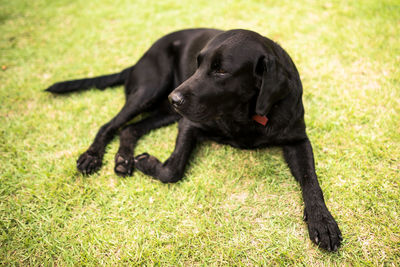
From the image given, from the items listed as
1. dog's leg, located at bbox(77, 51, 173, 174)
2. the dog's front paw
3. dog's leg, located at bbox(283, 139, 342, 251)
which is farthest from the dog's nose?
dog's leg, located at bbox(283, 139, 342, 251)

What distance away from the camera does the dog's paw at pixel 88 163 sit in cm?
255

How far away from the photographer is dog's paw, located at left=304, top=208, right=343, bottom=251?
183 cm

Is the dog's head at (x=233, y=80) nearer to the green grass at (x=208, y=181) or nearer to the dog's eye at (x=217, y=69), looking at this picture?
the dog's eye at (x=217, y=69)

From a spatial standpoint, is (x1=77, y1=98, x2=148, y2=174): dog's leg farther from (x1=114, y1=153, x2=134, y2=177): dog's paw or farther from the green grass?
(x1=114, y1=153, x2=134, y2=177): dog's paw

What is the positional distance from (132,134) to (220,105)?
1260 mm

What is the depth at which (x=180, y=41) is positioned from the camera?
3076mm

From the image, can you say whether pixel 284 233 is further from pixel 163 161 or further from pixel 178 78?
pixel 178 78

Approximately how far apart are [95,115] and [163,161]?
1219mm

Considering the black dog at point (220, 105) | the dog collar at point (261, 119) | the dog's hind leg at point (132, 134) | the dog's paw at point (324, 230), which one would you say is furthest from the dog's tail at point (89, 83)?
the dog's paw at point (324, 230)

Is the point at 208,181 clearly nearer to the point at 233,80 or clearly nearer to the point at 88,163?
the point at 233,80

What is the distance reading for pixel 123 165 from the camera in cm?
255

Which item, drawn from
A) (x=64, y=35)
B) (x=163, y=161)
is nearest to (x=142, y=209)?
(x=163, y=161)

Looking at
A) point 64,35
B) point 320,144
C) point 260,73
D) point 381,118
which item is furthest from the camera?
point 64,35

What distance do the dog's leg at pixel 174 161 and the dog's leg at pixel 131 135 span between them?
11cm
